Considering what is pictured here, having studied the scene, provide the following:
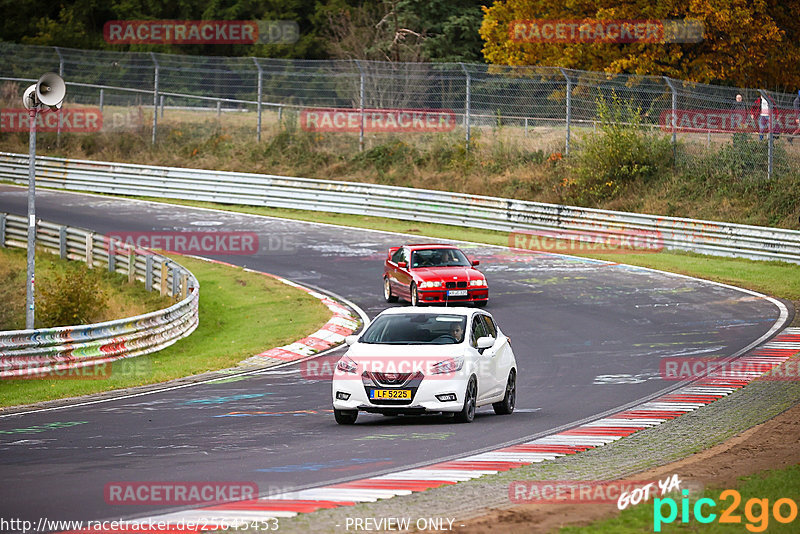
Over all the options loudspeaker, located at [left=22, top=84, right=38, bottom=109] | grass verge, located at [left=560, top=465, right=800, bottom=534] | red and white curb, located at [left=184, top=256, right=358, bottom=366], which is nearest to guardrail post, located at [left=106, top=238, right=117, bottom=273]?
red and white curb, located at [left=184, top=256, right=358, bottom=366]

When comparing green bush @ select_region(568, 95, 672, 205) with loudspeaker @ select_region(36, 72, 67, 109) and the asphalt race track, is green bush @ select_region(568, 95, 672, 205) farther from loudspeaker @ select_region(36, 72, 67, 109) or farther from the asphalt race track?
loudspeaker @ select_region(36, 72, 67, 109)

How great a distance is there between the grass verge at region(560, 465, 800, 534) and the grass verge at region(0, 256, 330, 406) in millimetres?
10801

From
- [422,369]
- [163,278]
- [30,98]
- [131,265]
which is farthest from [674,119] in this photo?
[422,369]

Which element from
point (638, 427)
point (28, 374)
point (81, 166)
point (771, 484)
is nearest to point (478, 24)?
point (81, 166)

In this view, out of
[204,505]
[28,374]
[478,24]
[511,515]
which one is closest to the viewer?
[511,515]

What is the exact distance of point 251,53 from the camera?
71.0 metres

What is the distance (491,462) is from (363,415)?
4.23 m

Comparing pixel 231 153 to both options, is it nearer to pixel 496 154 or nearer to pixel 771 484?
pixel 496 154

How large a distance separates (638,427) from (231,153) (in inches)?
1385

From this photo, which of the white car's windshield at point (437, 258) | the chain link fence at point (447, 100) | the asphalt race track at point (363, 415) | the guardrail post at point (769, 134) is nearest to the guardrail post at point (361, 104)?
the chain link fence at point (447, 100)

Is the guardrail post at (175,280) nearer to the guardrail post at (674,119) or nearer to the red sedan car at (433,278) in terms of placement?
the red sedan car at (433,278)

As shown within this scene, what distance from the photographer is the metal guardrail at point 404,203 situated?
31891mm

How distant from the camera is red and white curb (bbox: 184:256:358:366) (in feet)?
68.4

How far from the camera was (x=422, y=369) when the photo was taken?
13.4 meters
